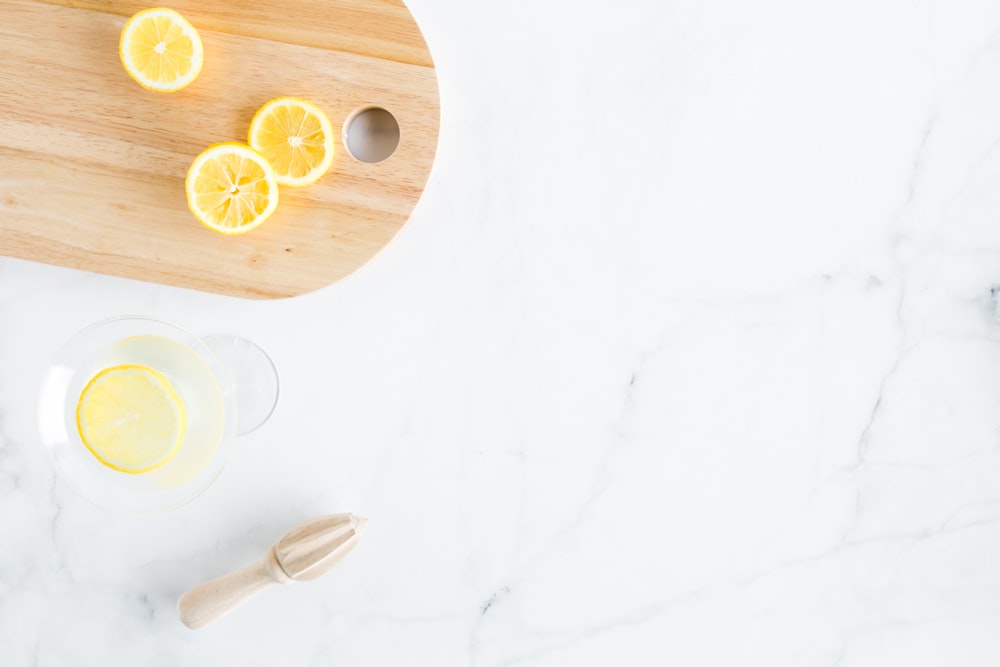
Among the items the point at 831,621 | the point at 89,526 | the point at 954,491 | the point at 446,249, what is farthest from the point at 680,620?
the point at 89,526

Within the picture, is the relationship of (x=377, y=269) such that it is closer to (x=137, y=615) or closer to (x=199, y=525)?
(x=199, y=525)

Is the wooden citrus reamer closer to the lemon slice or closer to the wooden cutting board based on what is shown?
the lemon slice

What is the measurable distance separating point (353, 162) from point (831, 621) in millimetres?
1222

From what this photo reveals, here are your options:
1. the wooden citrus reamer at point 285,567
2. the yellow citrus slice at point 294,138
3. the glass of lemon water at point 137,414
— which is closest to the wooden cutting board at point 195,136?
the yellow citrus slice at point 294,138

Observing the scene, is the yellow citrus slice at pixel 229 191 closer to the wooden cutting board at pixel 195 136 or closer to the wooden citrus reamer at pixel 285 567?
the wooden cutting board at pixel 195 136

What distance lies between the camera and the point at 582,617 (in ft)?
4.90

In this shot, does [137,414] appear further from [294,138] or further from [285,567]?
[294,138]

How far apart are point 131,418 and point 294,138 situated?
0.52 metres

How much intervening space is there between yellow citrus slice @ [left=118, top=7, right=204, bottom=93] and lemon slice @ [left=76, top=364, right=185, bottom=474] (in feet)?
1.62

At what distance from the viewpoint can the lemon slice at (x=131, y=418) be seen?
123 cm

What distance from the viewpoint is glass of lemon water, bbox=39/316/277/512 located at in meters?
1.23

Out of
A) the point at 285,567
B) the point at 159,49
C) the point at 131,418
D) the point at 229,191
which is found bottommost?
the point at 285,567

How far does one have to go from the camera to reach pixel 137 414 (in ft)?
4.04

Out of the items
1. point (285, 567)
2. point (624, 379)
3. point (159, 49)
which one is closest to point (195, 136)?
point (159, 49)
